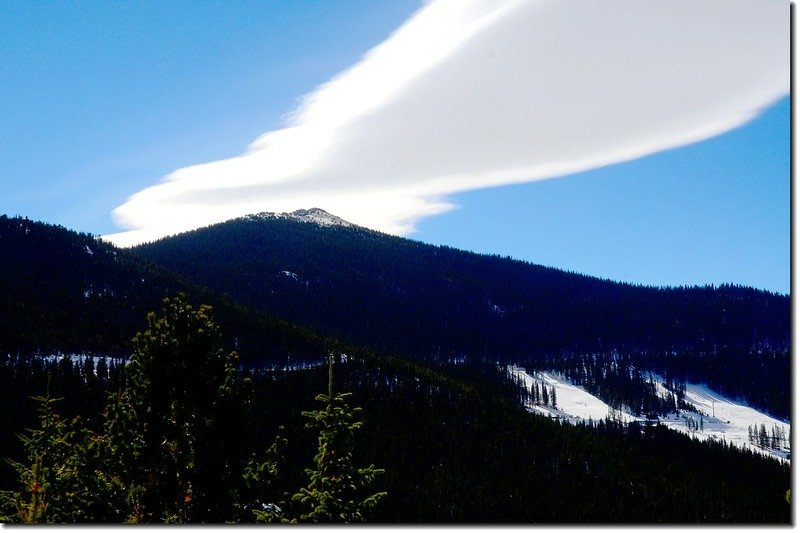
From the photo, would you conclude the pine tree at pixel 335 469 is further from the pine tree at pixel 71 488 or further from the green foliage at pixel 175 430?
the pine tree at pixel 71 488

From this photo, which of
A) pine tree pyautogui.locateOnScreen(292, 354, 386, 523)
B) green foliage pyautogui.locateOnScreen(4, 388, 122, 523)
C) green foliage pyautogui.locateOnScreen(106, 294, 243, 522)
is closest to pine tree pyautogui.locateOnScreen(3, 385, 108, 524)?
green foliage pyautogui.locateOnScreen(4, 388, 122, 523)

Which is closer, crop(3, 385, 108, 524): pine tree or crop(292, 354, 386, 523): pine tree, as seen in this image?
crop(292, 354, 386, 523): pine tree

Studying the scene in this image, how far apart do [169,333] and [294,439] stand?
17168 cm

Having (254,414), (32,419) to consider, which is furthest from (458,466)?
(32,419)

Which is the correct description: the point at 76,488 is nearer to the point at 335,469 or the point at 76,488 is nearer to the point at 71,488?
the point at 71,488

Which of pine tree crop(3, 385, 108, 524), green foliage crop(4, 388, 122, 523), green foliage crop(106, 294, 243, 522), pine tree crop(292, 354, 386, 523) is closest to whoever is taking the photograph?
pine tree crop(292, 354, 386, 523)

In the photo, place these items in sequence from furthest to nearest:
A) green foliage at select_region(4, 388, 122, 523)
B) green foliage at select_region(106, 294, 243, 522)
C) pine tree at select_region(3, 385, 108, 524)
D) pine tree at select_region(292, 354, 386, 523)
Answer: green foliage at select_region(4, 388, 122, 523)
pine tree at select_region(3, 385, 108, 524)
green foliage at select_region(106, 294, 243, 522)
pine tree at select_region(292, 354, 386, 523)

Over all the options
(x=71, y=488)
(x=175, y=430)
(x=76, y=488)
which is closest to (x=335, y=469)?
(x=175, y=430)

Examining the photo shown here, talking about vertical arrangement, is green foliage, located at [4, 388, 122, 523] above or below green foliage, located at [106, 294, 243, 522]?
below

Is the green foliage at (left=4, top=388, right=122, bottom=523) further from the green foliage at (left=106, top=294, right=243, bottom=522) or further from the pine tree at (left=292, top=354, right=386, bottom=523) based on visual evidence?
the pine tree at (left=292, top=354, right=386, bottom=523)

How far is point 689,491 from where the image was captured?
612 ft

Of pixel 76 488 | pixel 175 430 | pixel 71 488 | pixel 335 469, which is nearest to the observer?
pixel 335 469

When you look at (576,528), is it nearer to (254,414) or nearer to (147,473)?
(147,473)

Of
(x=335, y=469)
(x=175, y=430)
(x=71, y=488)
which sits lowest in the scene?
(x=71, y=488)
